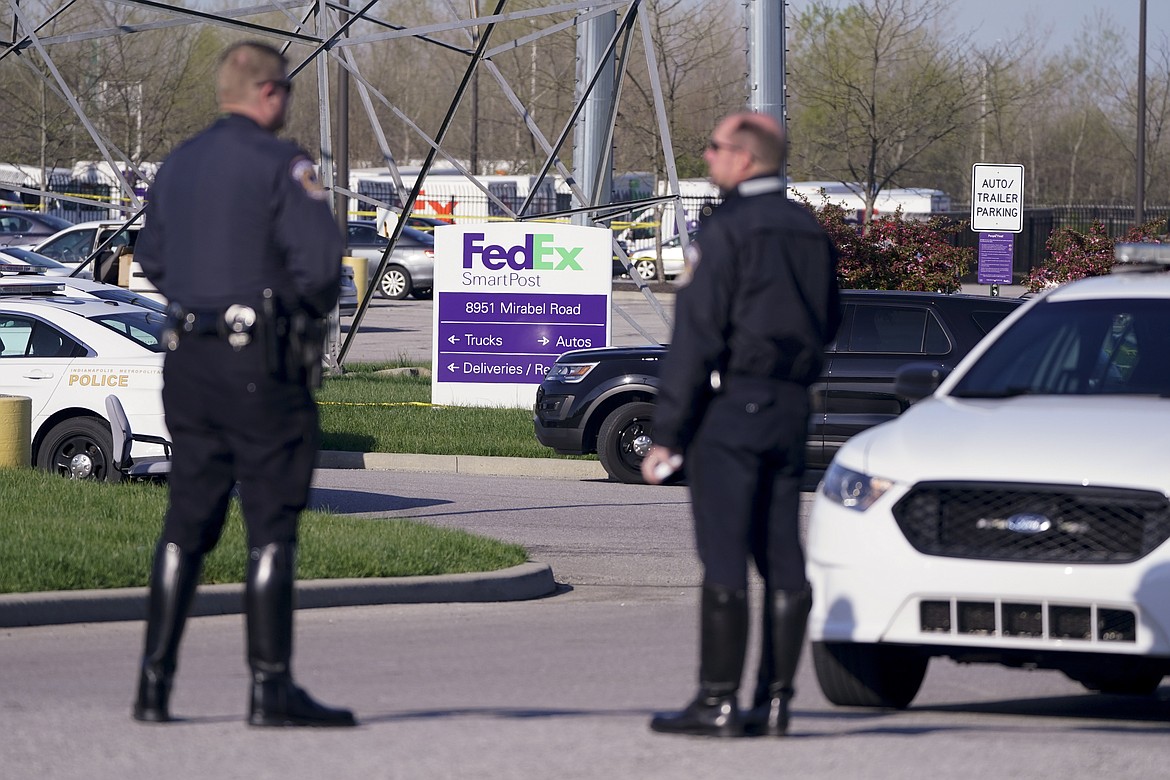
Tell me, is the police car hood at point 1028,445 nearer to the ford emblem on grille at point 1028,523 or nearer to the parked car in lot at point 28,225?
the ford emblem on grille at point 1028,523

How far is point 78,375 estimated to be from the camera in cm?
1370

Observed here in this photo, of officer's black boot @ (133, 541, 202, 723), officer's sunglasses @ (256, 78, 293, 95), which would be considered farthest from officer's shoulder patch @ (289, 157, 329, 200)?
officer's black boot @ (133, 541, 202, 723)

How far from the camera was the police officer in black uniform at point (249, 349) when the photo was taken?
5156 millimetres

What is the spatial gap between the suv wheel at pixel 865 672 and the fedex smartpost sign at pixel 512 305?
13710mm

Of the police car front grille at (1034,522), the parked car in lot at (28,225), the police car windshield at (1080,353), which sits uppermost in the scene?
the parked car in lot at (28,225)

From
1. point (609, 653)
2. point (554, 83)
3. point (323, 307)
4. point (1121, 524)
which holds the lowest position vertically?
point (609, 653)

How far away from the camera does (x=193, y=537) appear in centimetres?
534

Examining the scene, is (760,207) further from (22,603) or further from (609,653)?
(22,603)

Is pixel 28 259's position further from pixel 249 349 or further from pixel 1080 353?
pixel 249 349

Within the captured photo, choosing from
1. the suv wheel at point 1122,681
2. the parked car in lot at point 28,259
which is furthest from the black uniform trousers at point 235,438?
the parked car in lot at point 28,259

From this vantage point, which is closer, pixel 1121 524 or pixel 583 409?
pixel 1121 524

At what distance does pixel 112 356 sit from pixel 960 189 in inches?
2496

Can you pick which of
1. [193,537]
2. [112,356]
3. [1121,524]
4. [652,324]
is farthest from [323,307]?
[652,324]

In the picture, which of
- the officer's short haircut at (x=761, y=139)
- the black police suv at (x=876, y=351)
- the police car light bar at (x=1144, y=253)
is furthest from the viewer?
the black police suv at (x=876, y=351)
